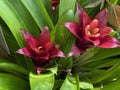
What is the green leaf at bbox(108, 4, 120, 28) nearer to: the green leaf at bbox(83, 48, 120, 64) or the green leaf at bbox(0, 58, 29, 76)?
the green leaf at bbox(83, 48, 120, 64)

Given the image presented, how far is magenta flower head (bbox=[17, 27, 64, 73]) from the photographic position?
2.33ft

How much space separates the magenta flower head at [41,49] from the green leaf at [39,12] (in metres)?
0.06

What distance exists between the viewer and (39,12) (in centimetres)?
78

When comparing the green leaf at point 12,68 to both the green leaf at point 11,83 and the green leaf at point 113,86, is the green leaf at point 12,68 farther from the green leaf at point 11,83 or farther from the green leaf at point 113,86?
the green leaf at point 113,86

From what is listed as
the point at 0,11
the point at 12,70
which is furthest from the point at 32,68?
the point at 0,11

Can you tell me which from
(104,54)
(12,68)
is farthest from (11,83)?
(104,54)

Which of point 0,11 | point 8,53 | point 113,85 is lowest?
point 113,85

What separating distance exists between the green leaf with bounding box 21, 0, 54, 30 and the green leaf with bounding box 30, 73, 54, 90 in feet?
0.49

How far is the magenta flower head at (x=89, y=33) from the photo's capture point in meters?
0.71

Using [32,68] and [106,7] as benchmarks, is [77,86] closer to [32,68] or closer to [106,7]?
[32,68]

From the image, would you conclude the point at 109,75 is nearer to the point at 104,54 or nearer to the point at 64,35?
the point at 104,54

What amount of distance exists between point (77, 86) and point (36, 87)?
0.11 metres

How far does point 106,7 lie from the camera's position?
814 millimetres

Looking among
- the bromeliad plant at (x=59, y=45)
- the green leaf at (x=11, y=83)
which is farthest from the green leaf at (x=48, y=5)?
the green leaf at (x=11, y=83)
